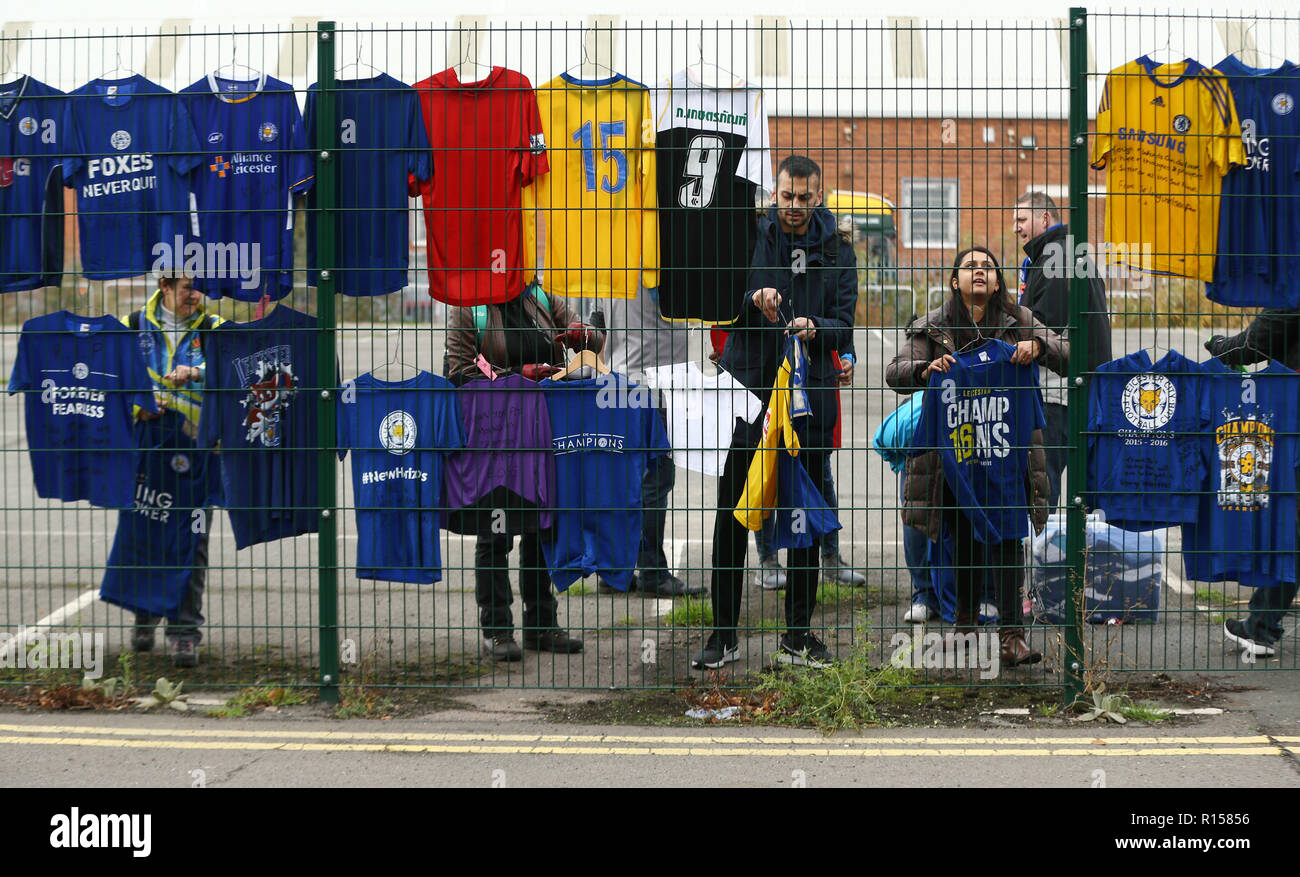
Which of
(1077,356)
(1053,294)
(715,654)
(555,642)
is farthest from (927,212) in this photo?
(555,642)

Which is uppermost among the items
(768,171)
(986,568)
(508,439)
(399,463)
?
(768,171)

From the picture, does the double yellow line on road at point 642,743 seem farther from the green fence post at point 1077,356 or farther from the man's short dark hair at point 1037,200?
the man's short dark hair at point 1037,200

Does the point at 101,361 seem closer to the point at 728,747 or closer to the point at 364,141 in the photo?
the point at 364,141

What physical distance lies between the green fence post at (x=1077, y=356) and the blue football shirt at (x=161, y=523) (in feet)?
12.5

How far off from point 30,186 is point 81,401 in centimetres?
97

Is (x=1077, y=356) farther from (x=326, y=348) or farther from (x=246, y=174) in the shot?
(x=246, y=174)

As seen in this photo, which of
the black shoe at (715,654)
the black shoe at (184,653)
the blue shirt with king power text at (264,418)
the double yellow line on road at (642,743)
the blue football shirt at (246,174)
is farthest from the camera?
the black shoe at (184,653)

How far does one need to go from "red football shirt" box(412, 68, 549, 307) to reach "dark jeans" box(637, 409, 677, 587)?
3.38 feet

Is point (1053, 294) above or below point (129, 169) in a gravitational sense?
below

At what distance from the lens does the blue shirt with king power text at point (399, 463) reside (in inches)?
224

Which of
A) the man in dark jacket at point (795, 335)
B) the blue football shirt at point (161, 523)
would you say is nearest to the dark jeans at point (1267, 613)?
the man in dark jacket at point (795, 335)

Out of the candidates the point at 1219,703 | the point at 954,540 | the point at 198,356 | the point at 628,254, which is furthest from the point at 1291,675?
the point at 198,356

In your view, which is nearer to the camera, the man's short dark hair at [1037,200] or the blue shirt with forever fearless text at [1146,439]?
the blue shirt with forever fearless text at [1146,439]

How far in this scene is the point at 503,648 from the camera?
6293 mm
